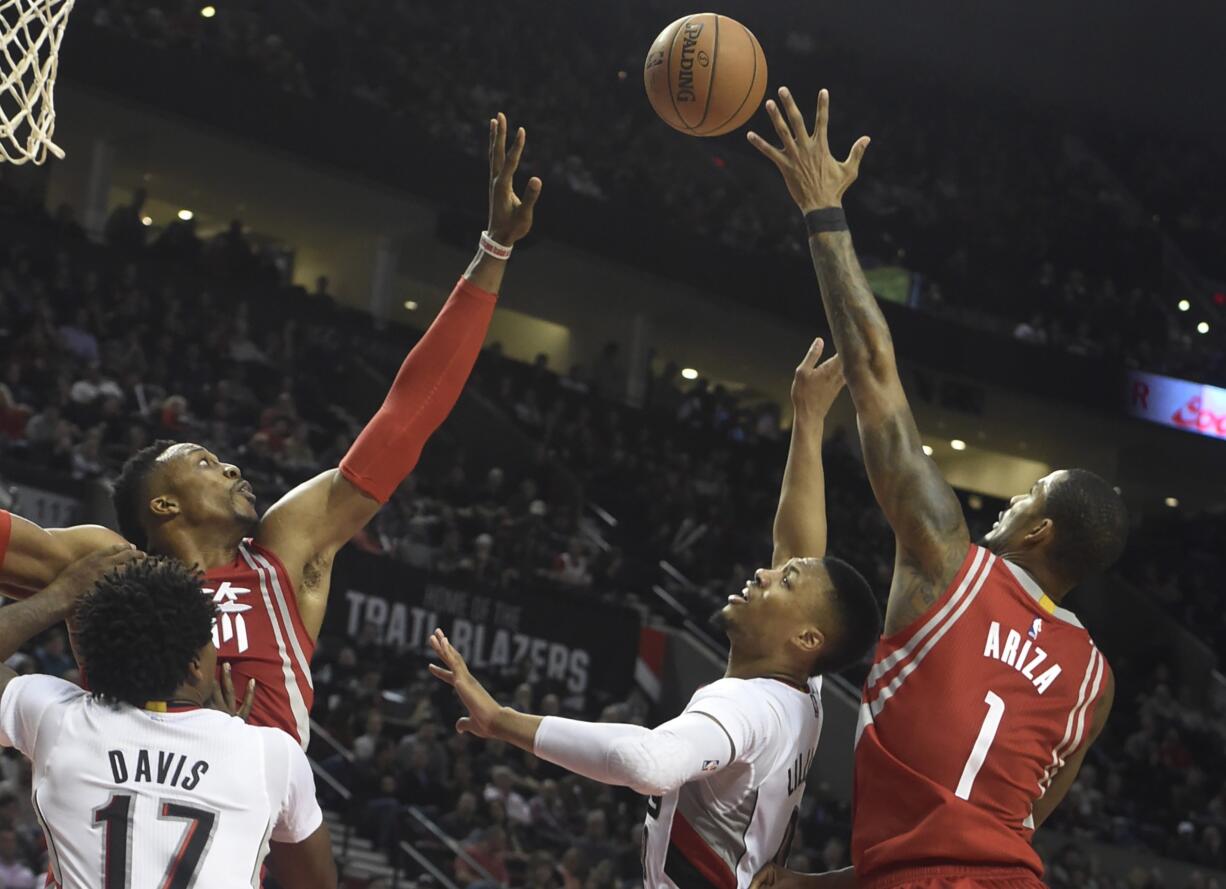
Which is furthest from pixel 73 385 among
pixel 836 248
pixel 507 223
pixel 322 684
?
pixel 836 248

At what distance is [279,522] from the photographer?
387cm

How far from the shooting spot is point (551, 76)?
77.7 ft

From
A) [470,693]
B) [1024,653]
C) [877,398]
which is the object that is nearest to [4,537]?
[470,693]

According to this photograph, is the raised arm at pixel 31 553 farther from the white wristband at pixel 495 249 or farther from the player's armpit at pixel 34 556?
the white wristband at pixel 495 249

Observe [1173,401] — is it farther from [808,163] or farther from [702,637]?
[808,163]

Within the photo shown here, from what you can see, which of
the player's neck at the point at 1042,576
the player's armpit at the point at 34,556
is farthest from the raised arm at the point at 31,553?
the player's neck at the point at 1042,576

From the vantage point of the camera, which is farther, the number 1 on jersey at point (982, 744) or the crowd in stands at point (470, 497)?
the crowd in stands at point (470, 497)

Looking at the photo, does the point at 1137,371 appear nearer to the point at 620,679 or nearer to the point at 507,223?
the point at 620,679

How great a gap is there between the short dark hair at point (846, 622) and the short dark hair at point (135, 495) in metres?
1.66

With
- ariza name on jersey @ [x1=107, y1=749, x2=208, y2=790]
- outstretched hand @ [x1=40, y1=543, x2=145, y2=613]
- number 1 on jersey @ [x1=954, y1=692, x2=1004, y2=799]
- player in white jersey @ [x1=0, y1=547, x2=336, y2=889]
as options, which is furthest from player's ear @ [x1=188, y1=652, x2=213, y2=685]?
number 1 on jersey @ [x1=954, y1=692, x2=1004, y2=799]

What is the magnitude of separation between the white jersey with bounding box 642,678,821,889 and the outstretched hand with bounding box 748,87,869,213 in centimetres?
112

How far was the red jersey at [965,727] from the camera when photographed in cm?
324

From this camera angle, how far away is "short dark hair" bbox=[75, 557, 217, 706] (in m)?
2.87

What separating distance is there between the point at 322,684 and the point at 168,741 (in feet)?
31.2
